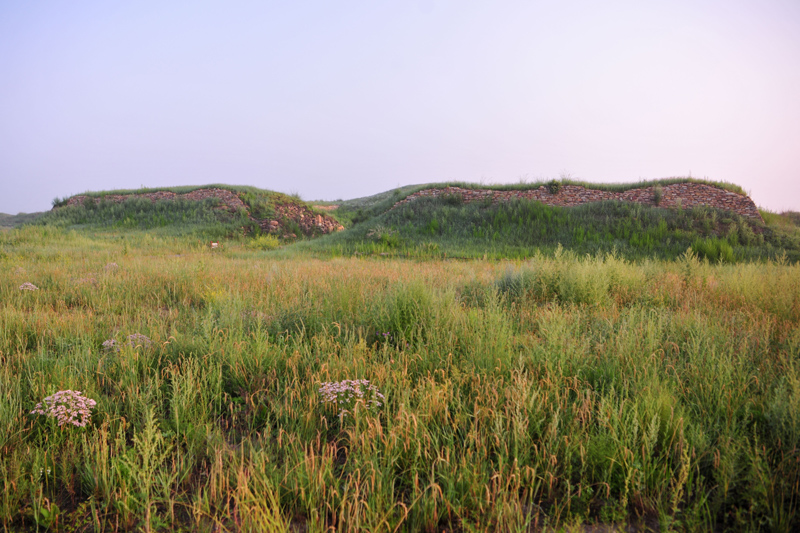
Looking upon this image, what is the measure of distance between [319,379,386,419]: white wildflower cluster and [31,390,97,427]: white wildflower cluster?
1427 millimetres

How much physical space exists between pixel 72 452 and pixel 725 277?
9109 mm

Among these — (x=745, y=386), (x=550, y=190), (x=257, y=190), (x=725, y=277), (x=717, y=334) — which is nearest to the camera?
(x=745, y=386)

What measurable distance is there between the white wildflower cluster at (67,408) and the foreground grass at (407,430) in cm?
8

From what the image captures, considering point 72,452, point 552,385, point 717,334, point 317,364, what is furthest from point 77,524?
point 717,334

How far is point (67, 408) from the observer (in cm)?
256

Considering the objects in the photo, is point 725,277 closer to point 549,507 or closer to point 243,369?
point 549,507

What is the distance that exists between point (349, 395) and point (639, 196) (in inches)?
768

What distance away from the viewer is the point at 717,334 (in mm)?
3873

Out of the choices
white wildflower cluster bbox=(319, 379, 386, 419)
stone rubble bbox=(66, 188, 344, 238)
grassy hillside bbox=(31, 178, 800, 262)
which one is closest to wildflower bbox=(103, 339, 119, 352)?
white wildflower cluster bbox=(319, 379, 386, 419)

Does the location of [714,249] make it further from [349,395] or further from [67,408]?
[67,408]

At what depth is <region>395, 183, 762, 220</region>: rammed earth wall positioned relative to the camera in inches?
673

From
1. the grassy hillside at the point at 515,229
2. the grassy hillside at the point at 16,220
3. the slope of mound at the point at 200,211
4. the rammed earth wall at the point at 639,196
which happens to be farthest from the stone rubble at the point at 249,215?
the rammed earth wall at the point at 639,196

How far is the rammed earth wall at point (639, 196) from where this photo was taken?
17094 mm

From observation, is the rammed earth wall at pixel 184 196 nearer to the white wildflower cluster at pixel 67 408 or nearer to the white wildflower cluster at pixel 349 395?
the white wildflower cluster at pixel 67 408
